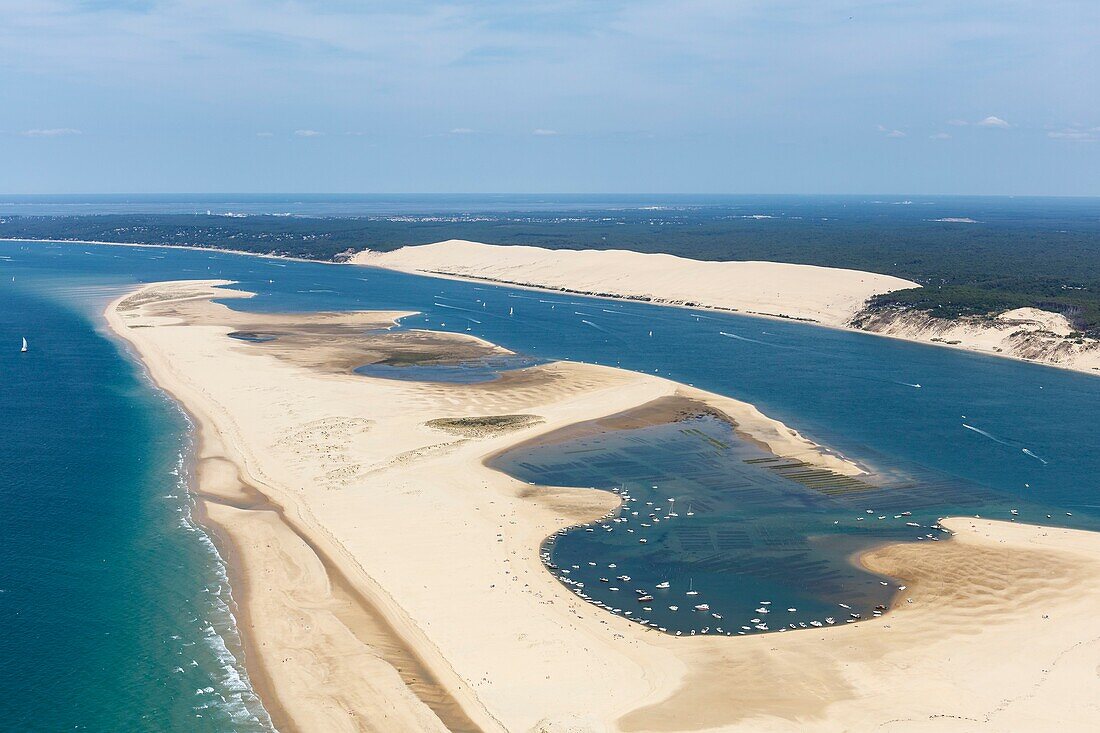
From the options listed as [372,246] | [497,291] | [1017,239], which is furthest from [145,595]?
[1017,239]

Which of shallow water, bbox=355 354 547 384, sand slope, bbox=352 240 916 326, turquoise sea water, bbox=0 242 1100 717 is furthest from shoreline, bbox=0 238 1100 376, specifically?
shallow water, bbox=355 354 547 384

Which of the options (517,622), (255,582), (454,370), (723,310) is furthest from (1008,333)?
(255,582)

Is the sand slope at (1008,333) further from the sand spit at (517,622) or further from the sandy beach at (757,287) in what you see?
the sand spit at (517,622)

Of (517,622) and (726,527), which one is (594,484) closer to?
(726,527)

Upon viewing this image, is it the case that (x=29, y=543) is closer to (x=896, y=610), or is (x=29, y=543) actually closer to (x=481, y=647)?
(x=481, y=647)

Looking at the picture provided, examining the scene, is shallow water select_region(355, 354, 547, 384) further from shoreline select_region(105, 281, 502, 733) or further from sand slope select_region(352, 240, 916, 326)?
sand slope select_region(352, 240, 916, 326)

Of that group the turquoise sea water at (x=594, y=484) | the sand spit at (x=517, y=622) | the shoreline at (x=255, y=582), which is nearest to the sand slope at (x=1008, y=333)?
the turquoise sea water at (x=594, y=484)
